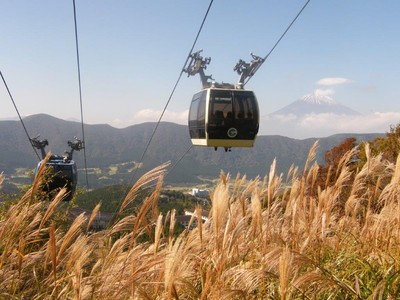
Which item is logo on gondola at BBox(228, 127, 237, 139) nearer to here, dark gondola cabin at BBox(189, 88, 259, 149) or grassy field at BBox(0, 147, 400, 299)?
dark gondola cabin at BBox(189, 88, 259, 149)

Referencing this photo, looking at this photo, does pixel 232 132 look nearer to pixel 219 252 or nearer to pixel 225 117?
pixel 225 117

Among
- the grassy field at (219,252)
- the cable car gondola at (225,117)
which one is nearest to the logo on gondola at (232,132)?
the cable car gondola at (225,117)

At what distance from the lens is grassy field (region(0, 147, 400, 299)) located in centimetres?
188

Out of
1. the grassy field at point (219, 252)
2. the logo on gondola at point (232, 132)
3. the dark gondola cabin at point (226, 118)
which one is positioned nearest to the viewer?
A: the grassy field at point (219, 252)

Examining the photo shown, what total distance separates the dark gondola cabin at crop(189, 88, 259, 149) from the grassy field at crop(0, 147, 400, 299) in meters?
8.11

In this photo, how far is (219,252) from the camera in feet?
7.02

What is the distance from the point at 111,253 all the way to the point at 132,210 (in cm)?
34

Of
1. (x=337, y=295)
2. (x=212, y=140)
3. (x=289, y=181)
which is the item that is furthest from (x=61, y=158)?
(x=337, y=295)

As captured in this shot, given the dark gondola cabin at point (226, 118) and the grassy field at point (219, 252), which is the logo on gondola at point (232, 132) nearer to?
the dark gondola cabin at point (226, 118)

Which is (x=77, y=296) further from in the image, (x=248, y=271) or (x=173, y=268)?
(x=248, y=271)

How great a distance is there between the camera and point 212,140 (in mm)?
12062

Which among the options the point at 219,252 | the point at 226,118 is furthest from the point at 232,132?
the point at 219,252

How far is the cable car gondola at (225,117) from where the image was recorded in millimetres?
12117

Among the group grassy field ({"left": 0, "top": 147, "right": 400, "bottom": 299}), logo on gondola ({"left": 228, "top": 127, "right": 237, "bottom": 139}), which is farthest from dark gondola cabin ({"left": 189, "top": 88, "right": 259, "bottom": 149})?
grassy field ({"left": 0, "top": 147, "right": 400, "bottom": 299})
